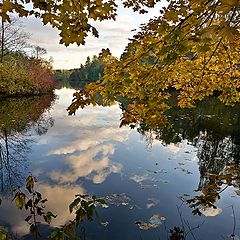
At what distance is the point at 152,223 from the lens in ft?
21.2

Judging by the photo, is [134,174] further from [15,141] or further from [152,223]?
[15,141]

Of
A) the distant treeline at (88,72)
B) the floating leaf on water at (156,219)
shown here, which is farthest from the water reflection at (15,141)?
the distant treeline at (88,72)

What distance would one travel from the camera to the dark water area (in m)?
6.24

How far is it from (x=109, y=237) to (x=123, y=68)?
4.46m

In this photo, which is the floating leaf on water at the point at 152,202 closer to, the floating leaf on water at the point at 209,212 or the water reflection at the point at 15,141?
the floating leaf on water at the point at 209,212

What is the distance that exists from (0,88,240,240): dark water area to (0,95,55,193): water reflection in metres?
0.04

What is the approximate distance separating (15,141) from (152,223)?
960cm

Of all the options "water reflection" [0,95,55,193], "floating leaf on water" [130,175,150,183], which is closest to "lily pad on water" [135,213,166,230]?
"floating leaf on water" [130,175,150,183]

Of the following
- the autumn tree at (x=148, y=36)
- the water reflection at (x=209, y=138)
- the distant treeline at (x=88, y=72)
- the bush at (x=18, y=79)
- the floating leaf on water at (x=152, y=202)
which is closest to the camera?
the autumn tree at (x=148, y=36)

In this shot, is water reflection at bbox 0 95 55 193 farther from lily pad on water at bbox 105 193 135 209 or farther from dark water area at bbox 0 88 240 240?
lily pad on water at bbox 105 193 135 209

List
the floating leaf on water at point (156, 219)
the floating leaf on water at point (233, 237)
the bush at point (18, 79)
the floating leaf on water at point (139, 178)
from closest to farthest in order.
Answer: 1. the floating leaf on water at point (233, 237)
2. the floating leaf on water at point (156, 219)
3. the floating leaf on water at point (139, 178)
4. the bush at point (18, 79)

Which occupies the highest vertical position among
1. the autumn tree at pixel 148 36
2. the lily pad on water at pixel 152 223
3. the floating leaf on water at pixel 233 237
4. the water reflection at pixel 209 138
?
the autumn tree at pixel 148 36

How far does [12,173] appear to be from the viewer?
31.1 feet

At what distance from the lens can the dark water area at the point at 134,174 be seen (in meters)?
6.24
